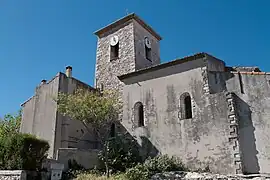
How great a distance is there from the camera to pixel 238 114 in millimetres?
14211

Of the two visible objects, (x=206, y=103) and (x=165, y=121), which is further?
(x=165, y=121)

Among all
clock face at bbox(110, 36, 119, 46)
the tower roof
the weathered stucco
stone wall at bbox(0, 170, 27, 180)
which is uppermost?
the tower roof

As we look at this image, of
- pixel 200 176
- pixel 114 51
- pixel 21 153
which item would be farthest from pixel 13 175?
pixel 114 51

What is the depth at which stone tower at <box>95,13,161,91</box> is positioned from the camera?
70.5ft

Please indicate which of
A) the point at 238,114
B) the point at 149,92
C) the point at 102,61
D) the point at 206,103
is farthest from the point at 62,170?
the point at 102,61

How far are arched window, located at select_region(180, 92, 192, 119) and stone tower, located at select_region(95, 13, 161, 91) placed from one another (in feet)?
17.9

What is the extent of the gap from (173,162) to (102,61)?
11.4 metres

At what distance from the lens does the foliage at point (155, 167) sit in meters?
13.3

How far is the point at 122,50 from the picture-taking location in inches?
880

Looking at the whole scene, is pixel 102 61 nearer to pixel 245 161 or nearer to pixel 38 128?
pixel 38 128

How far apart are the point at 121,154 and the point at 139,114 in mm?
3143

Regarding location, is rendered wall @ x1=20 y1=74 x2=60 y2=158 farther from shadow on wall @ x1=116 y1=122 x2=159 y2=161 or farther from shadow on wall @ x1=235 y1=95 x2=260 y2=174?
shadow on wall @ x1=235 y1=95 x2=260 y2=174

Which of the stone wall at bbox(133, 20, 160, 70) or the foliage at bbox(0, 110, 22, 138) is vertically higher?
the stone wall at bbox(133, 20, 160, 70)

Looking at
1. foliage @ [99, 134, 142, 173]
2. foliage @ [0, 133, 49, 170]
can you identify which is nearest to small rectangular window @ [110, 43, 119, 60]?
foliage @ [99, 134, 142, 173]
